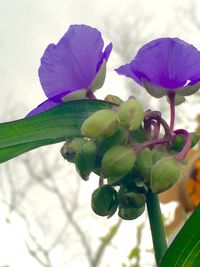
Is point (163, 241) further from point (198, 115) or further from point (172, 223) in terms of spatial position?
point (198, 115)

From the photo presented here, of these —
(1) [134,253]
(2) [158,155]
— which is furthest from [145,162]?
(1) [134,253]

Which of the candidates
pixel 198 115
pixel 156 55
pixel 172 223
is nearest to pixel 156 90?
pixel 156 55

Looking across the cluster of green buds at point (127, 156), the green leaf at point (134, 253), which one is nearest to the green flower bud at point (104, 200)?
the cluster of green buds at point (127, 156)

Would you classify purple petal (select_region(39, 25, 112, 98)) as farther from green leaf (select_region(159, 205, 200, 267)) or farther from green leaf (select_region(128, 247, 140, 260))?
green leaf (select_region(128, 247, 140, 260))

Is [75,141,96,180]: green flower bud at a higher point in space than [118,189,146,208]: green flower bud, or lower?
higher

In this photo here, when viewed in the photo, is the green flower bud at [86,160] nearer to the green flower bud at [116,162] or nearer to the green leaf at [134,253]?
the green flower bud at [116,162]

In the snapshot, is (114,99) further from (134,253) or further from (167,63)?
(134,253)

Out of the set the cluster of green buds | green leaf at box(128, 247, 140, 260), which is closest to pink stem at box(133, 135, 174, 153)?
the cluster of green buds
